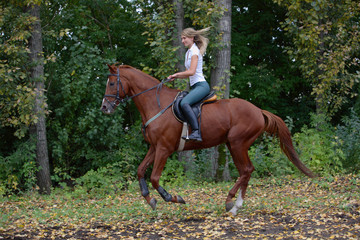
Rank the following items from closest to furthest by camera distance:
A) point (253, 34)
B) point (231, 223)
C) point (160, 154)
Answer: point (231, 223) → point (160, 154) → point (253, 34)

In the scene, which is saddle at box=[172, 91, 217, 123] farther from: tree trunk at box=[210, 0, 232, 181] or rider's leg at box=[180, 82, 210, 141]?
tree trunk at box=[210, 0, 232, 181]

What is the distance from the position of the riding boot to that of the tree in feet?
23.0

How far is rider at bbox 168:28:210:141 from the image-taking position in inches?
278

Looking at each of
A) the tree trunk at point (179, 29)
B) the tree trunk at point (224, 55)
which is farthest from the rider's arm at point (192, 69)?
the tree trunk at point (179, 29)

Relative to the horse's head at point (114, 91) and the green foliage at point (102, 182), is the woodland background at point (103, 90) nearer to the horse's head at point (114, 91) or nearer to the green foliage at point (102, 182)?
the green foliage at point (102, 182)

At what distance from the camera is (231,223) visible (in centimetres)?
655

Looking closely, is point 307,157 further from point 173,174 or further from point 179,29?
point 179,29

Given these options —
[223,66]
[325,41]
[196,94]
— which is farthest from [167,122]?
[325,41]

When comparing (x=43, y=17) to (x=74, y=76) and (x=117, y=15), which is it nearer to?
(x=74, y=76)

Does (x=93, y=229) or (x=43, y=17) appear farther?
(x=43, y=17)

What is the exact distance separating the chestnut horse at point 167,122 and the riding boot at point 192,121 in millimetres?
206

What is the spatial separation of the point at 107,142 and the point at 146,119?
5218mm

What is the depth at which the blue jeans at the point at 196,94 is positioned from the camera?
7.10 metres

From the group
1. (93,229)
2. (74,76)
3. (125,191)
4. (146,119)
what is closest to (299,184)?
(125,191)
